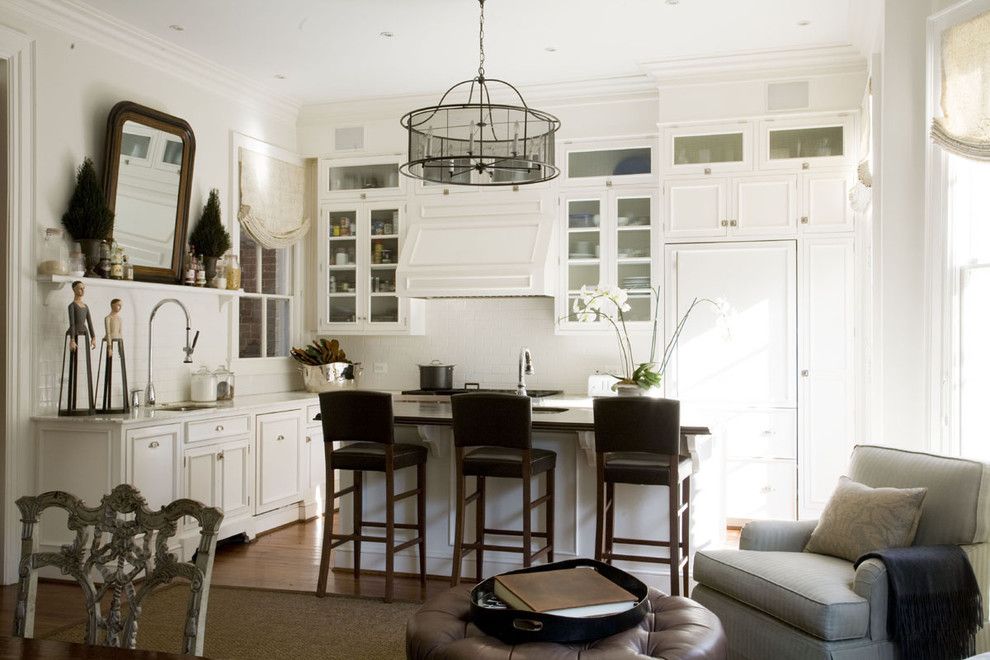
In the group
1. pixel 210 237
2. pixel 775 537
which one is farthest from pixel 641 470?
pixel 210 237

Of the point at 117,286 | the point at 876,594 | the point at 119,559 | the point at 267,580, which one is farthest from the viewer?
the point at 117,286

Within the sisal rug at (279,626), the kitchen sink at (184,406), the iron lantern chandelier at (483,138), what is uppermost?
the iron lantern chandelier at (483,138)

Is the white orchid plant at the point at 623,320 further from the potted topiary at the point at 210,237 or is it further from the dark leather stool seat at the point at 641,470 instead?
the potted topiary at the point at 210,237

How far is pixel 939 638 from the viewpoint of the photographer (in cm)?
305

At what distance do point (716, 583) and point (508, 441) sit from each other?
4.23 ft

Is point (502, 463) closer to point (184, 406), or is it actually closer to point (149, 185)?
point (184, 406)

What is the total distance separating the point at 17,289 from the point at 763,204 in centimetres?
468

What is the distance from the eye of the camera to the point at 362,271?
729 centimetres

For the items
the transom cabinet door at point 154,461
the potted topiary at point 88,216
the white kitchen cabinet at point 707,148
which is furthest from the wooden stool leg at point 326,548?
the white kitchen cabinet at point 707,148

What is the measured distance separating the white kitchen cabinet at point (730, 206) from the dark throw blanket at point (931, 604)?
3261 millimetres

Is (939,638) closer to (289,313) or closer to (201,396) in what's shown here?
(201,396)

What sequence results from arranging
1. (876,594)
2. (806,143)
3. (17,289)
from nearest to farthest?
(876,594), (17,289), (806,143)

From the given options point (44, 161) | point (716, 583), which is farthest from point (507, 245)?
point (716, 583)

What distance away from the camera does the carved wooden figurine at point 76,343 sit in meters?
4.88
